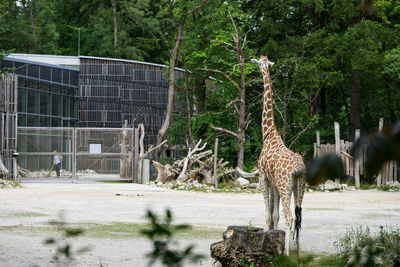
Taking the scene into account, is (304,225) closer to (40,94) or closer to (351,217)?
(351,217)

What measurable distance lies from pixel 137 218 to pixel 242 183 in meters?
11.0

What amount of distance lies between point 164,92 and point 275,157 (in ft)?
119

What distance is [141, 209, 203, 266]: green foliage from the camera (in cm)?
152

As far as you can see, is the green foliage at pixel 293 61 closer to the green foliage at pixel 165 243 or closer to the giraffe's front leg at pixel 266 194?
the giraffe's front leg at pixel 266 194

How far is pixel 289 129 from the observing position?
1178 inches

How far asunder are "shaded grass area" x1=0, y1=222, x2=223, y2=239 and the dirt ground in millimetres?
18

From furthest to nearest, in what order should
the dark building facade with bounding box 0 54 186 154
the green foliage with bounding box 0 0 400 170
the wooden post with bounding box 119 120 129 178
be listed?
the dark building facade with bounding box 0 54 186 154, the wooden post with bounding box 119 120 129 178, the green foliage with bounding box 0 0 400 170

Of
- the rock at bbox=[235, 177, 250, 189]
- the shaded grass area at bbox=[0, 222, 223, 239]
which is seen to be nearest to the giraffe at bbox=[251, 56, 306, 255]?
the shaded grass area at bbox=[0, 222, 223, 239]

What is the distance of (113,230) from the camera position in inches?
421

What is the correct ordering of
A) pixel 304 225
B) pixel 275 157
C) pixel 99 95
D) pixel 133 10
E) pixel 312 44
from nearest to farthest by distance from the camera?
pixel 275 157
pixel 304 225
pixel 312 44
pixel 99 95
pixel 133 10

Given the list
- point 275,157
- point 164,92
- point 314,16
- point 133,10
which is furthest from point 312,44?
point 133,10

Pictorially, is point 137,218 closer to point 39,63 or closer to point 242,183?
point 242,183

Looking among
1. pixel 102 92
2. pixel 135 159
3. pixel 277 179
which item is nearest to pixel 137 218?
pixel 277 179

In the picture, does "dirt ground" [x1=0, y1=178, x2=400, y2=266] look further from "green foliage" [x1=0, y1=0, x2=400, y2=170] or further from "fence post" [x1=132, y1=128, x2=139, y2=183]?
"fence post" [x1=132, y1=128, x2=139, y2=183]
